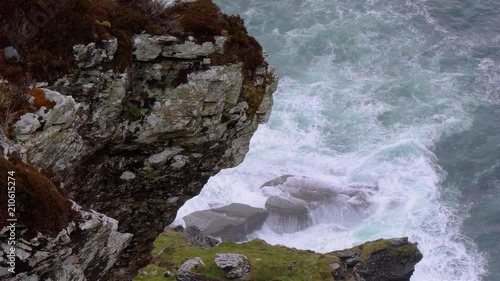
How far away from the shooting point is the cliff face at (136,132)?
1334 cm

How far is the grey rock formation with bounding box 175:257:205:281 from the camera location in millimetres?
38250

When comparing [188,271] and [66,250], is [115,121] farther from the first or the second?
[188,271]

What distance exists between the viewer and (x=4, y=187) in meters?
10.2

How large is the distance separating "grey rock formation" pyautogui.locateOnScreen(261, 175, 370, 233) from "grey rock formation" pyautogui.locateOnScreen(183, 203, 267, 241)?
1.49 metres

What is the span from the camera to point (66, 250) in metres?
11.3

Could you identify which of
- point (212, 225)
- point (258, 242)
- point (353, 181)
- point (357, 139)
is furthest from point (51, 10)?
point (357, 139)

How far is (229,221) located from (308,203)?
817 centimetres

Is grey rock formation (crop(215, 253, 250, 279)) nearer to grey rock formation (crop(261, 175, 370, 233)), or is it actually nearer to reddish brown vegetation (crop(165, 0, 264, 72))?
grey rock formation (crop(261, 175, 370, 233))

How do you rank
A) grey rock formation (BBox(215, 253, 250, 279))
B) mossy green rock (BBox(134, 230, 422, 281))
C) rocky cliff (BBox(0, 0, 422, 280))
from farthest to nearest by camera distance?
mossy green rock (BBox(134, 230, 422, 281)) → grey rock formation (BBox(215, 253, 250, 279)) → rocky cliff (BBox(0, 0, 422, 280))

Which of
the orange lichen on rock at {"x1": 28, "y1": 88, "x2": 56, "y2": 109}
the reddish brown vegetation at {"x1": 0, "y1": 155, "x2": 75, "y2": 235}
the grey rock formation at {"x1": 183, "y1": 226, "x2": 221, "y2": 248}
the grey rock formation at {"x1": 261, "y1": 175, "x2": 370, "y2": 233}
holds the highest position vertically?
the orange lichen on rock at {"x1": 28, "y1": 88, "x2": 56, "y2": 109}

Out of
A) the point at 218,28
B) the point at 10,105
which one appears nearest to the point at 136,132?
the point at 218,28

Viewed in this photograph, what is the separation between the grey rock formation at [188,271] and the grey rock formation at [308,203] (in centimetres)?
1396

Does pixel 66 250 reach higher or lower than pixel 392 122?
higher

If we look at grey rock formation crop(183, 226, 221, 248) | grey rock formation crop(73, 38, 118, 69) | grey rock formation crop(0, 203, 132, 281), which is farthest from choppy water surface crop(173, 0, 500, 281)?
grey rock formation crop(0, 203, 132, 281)
